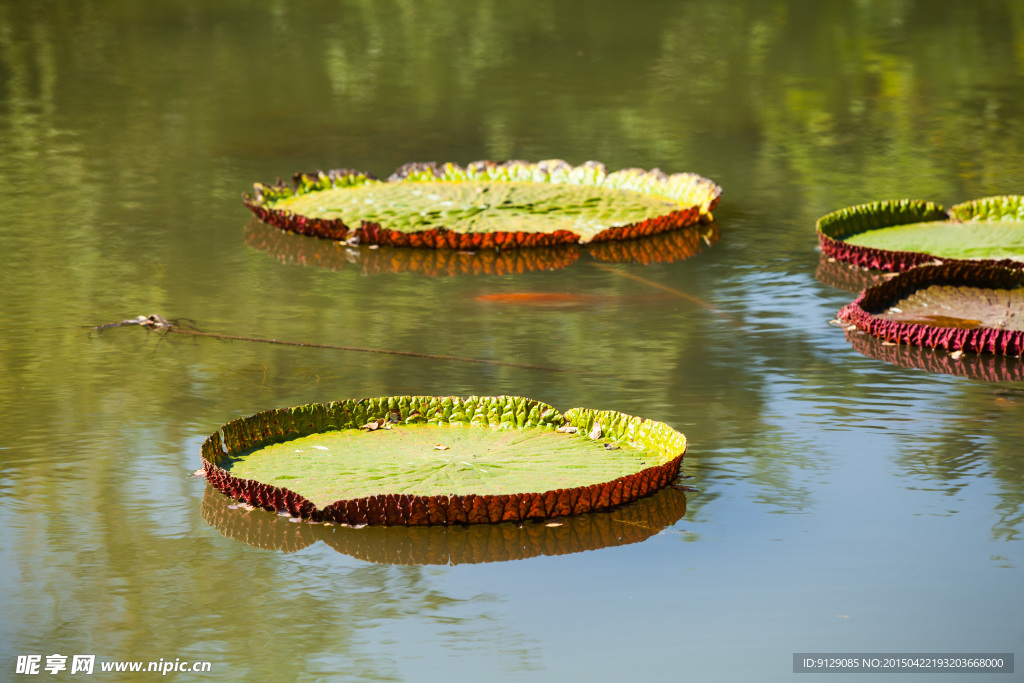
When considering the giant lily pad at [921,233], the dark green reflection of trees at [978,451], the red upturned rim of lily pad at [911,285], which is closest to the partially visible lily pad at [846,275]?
the giant lily pad at [921,233]

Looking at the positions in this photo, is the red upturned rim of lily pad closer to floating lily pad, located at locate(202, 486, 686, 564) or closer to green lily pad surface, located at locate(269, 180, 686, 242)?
green lily pad surface, located at locate(269, 180, 686, 242)

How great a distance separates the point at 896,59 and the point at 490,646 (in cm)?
873

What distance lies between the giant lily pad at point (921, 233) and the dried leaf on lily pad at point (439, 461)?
7.02 feet

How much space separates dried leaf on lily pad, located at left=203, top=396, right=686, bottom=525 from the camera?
3.08 meters

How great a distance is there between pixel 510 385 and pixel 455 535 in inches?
41.7

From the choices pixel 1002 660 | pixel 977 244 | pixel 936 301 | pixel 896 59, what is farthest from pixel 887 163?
pixel 1002 660

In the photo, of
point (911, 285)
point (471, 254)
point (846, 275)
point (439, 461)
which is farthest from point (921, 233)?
point (439, 461)

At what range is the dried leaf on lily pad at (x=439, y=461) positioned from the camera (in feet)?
10.1

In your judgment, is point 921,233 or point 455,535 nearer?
point 455,535

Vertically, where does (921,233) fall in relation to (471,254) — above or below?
above

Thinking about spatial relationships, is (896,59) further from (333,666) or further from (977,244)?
(333,666)

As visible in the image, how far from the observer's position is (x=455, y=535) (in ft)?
10.1

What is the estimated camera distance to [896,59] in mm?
10422

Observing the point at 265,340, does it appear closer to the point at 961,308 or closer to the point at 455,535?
the point at 455,535
